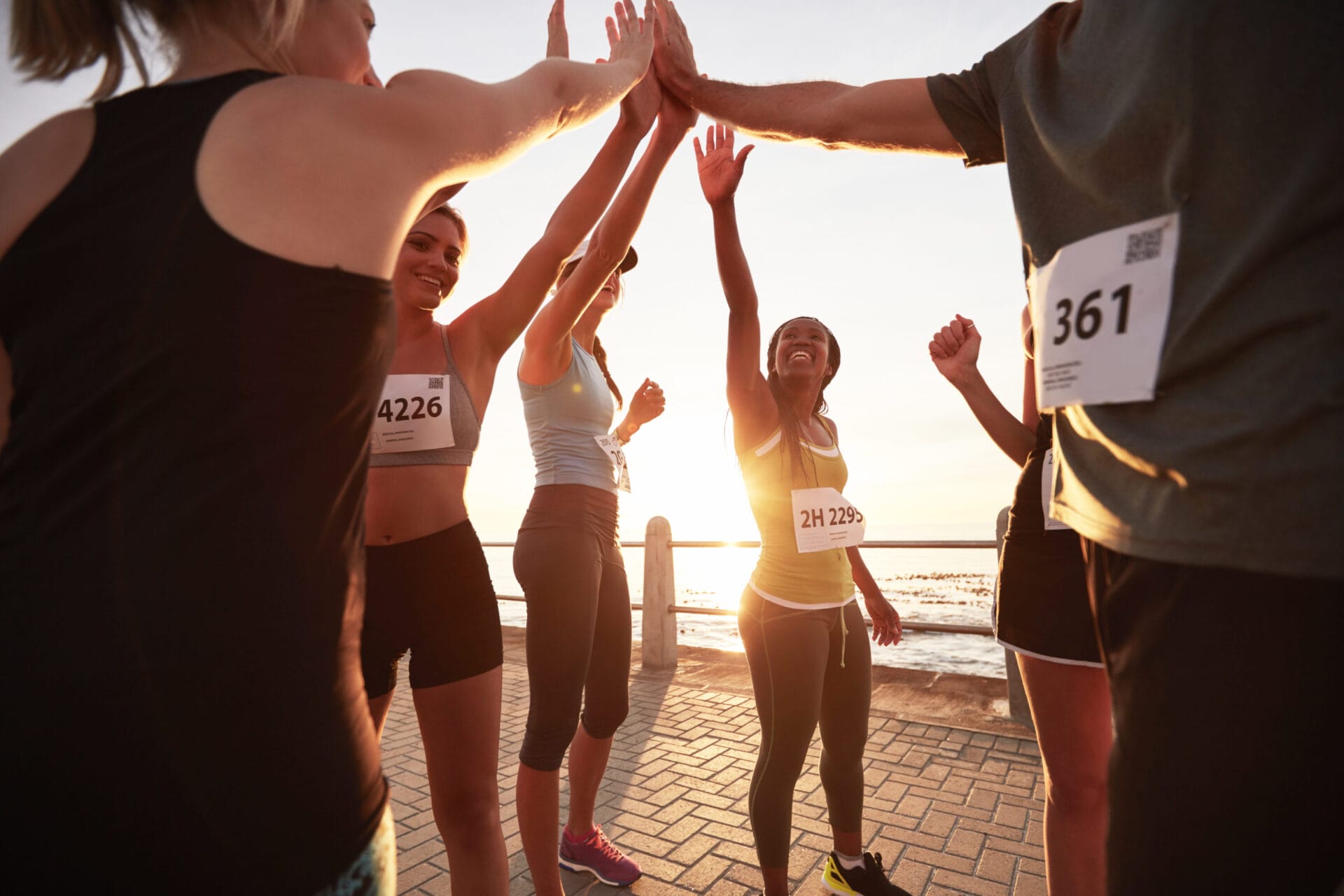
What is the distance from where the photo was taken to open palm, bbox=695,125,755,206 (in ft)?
8.16

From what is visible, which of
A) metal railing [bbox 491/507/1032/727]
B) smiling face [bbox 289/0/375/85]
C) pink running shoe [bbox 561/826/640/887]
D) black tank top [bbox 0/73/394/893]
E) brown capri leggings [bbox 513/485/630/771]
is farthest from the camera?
metal railing [bbox 491/507/1032/727]

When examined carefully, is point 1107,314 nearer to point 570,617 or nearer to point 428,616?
point 428,616

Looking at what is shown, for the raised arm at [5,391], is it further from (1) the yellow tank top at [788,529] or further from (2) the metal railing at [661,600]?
(2) the metal railing at [661,600]

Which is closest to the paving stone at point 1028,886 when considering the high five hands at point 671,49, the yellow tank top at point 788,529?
the yellow tank top at point 788,529

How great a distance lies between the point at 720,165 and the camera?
98.8 inches

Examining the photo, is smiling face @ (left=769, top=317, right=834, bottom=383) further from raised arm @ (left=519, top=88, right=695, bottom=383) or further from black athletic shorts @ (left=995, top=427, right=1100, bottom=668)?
black athletic shorts @ (left=995, top=427, right=1100, bottom=668)

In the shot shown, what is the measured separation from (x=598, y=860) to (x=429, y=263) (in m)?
2.70

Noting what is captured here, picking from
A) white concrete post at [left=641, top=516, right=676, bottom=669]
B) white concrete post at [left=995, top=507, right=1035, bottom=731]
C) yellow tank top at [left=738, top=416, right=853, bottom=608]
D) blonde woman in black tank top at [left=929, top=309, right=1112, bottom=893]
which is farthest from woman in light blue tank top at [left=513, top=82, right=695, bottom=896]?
white concrete post at [left=641, top=516, right=676, bottom=669]

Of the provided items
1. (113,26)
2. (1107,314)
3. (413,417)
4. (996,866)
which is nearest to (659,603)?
(996,866)

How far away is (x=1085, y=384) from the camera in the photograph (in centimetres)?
100

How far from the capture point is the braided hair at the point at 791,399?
9.41ft

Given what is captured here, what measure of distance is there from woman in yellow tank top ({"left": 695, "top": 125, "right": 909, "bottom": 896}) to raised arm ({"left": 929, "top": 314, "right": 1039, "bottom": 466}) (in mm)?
644

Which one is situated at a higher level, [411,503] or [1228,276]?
[1228,276]

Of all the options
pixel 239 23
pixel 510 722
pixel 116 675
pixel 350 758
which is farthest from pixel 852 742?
pixel 510 722
